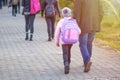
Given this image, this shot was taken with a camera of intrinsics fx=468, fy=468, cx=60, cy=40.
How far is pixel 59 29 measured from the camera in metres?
10.0

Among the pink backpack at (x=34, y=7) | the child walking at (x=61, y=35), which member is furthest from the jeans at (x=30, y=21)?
the child walking at (x=61, y=35)

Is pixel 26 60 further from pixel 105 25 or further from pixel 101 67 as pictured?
pixel 105 25

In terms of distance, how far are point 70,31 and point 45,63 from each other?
1.89m

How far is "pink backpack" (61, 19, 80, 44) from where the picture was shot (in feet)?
32.5

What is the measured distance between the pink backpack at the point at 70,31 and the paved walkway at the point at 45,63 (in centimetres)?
73

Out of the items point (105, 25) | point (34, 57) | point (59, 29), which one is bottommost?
point (105, 25)

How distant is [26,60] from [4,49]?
253 centimetres

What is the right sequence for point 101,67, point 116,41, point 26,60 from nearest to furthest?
point 101,67
point 26,60
point 116,41

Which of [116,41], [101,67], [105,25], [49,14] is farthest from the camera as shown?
[105,25]

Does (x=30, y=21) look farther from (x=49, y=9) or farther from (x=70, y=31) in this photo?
(x=70, y=31)

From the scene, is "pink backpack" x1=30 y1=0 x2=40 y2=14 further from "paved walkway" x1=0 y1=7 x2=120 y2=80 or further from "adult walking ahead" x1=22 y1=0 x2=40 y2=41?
"paved walkway" x1=0 y1=7 x2=120 y2=80

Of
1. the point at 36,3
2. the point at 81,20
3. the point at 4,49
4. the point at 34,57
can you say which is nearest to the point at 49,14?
the point at 36,3

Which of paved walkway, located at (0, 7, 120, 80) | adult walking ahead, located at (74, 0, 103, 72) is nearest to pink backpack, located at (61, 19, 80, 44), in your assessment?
adult walking ahead, located at (74, 0, 103, 72)

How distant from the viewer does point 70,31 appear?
391 inches
